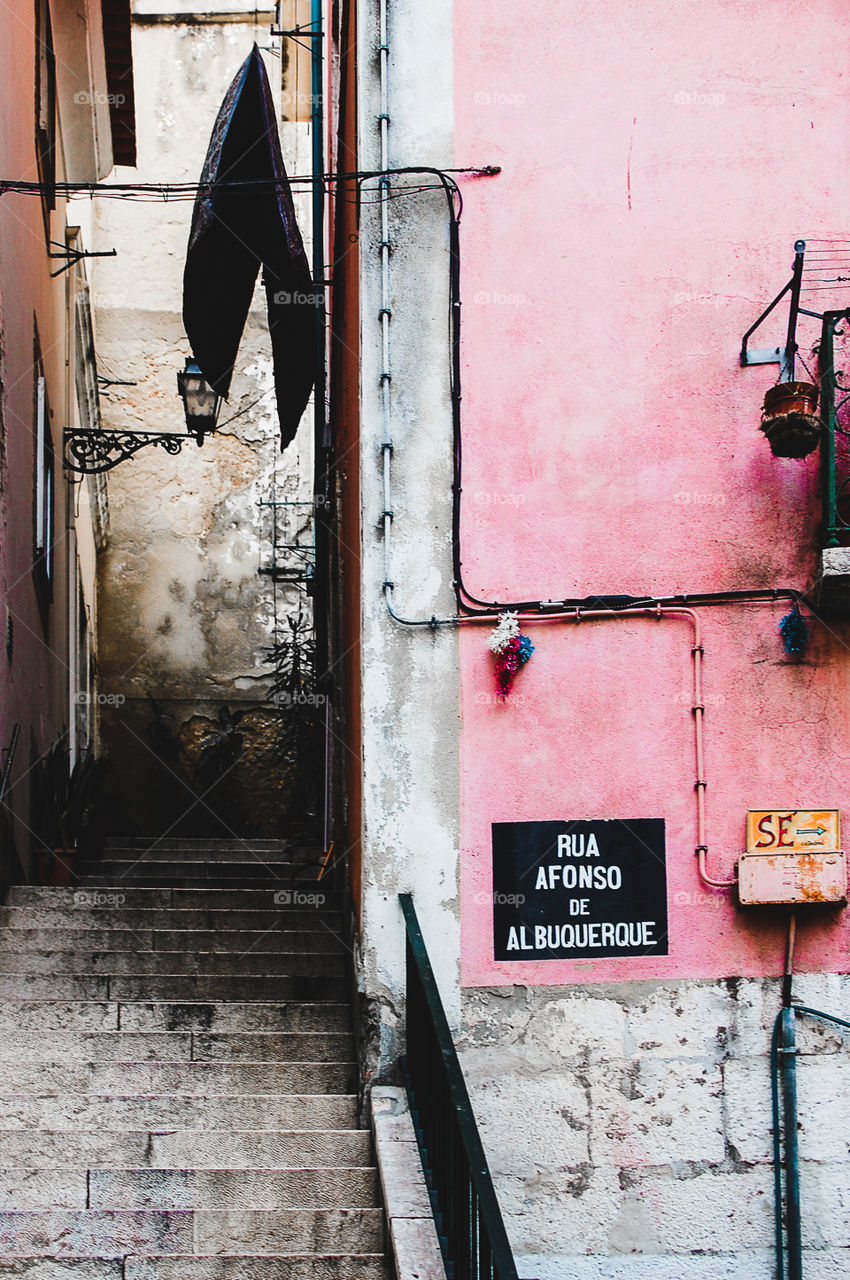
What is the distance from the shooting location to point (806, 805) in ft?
19.4

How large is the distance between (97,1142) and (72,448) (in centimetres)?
661

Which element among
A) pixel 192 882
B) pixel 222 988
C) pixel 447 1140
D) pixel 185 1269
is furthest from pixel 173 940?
pixel 447 1140

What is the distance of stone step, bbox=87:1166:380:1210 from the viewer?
480cm

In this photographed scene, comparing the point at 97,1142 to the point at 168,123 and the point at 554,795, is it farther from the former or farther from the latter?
the point at 168,123

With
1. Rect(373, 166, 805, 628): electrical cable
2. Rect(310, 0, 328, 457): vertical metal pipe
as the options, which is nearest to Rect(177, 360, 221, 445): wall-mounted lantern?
Rect(310, 0, 328, 457): vertical metal pipe

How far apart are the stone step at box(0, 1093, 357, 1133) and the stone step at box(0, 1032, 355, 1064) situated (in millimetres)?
312

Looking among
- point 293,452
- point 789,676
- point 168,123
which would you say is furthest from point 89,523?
point 789,676

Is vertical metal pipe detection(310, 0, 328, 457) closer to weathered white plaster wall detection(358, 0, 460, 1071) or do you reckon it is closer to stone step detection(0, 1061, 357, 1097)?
weathered white plaster wall detection(358, 0, 460, 1071)

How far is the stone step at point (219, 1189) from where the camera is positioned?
480 cm

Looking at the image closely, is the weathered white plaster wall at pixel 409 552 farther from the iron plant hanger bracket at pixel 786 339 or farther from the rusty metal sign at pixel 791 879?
the iron plant hanger bracket at pixel 786 339

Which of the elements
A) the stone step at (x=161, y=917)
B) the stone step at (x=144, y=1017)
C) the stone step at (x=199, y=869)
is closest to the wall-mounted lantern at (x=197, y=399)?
the stone step at (x=199, y=869)

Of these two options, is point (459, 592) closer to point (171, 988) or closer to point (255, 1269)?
point (171, 988)

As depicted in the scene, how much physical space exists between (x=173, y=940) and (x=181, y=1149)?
1914mm

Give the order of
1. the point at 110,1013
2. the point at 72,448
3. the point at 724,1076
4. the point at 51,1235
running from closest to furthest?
the point at 51,1235
the point at 724,1076
the point at 110,1013
the point at 72,448
